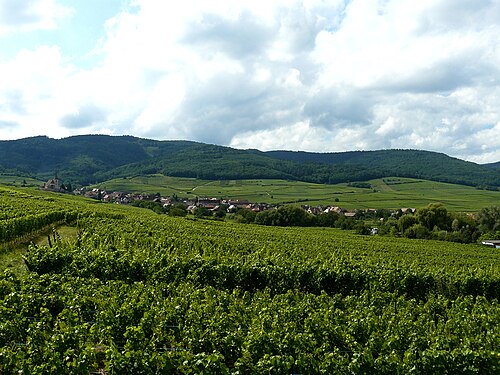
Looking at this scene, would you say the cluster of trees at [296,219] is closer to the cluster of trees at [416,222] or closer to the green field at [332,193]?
the cluster of trees at [416,222]

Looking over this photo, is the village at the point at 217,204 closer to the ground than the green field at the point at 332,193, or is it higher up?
closer to the ground

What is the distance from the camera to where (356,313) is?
1341 centimetres

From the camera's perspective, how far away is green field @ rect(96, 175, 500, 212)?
135 metres

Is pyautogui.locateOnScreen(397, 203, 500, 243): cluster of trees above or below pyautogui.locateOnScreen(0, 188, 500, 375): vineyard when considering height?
below

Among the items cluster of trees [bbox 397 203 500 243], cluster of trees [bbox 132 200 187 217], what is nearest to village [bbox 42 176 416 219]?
cluster of trees [bbox 132 200 187 217]

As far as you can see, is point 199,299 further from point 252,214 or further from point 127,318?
point 252,214

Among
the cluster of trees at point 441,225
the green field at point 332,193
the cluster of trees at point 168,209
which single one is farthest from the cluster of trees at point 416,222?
the green field at point 332,193

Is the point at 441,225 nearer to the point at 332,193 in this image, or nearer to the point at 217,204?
A: the point at 217,204

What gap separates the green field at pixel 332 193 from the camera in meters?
135

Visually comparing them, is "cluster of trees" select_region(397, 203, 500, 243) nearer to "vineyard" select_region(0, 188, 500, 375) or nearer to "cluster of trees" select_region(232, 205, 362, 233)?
"cluster of trees" select_region(232, 205, 362, 233)

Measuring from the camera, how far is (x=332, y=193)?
529 ft

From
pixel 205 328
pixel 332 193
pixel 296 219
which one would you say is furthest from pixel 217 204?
pixel 205 328

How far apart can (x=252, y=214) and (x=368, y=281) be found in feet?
233

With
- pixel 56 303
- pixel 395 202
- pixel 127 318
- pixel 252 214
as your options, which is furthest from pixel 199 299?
pixel 395 202
